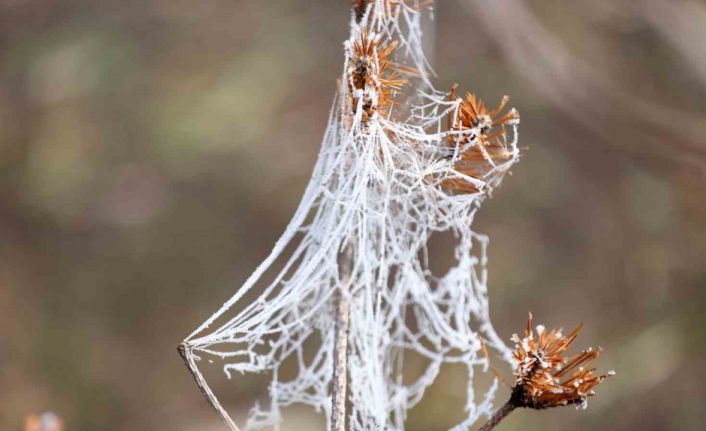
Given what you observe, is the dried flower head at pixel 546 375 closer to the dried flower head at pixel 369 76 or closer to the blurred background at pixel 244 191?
the dried flower head at pixel 369 76

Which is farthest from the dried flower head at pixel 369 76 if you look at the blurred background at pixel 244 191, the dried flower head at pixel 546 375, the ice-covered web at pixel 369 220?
the blurred background at pixel 244 191

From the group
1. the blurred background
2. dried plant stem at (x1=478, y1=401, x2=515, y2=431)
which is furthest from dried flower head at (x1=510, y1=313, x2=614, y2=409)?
the blurred background

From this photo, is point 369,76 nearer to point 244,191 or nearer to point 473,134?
point 473,134

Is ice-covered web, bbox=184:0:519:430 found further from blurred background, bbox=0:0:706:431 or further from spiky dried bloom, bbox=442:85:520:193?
blurred background, bbox=0:0:706:431

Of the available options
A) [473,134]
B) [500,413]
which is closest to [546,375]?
[500,413]

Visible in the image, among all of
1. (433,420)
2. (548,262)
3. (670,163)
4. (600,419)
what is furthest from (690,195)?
Result: (433,420)
